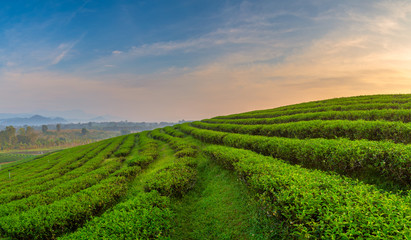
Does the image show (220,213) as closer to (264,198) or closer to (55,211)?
(264,198)

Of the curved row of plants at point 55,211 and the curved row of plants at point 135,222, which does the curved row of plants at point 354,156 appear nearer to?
the curved row of plants at point 135,222

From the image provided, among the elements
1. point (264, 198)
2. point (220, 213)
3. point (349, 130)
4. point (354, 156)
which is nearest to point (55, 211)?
point (220, 213)

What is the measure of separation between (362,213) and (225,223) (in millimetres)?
4830

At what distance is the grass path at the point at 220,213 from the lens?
21.6 feet

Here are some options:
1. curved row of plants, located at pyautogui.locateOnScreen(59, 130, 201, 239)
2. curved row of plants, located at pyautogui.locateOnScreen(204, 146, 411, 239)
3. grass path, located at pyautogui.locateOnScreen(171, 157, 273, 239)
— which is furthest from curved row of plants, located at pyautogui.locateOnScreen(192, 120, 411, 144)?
curved row of plants, located at pyautogui.locateOnScreen(59, 130, 201, 239)

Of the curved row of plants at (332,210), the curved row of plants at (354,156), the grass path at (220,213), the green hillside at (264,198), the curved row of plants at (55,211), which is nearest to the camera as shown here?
the curved row of plants at (332,210)

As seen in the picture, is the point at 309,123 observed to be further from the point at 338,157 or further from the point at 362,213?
the point at 362,213

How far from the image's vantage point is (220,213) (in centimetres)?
799

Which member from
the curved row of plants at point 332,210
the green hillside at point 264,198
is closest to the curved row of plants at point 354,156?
the green hillside at point 264,198

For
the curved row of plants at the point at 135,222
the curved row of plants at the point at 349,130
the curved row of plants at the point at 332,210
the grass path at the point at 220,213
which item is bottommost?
the grass path at the point at 220,213

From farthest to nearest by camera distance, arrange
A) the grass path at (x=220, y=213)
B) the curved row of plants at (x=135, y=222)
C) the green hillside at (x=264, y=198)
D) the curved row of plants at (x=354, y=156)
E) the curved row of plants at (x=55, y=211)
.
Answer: the curved row of plants at (x=55, y=211)
the grass path at (x=220, y=213)
the curved row of plants at (x=354, y=156)
the curved row of plants at (x=135, y=222)
the green hillside at (x=264, y=198)

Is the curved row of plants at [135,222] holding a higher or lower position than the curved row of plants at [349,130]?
lower

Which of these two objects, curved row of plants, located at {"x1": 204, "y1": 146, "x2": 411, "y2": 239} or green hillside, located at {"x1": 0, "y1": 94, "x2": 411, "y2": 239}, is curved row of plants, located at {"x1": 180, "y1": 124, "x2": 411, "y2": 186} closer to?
green hillside, located at {"x1": 0, "y1": 94, "x2": 411, "y2": 239}

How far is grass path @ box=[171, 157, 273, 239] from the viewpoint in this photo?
6574mm
